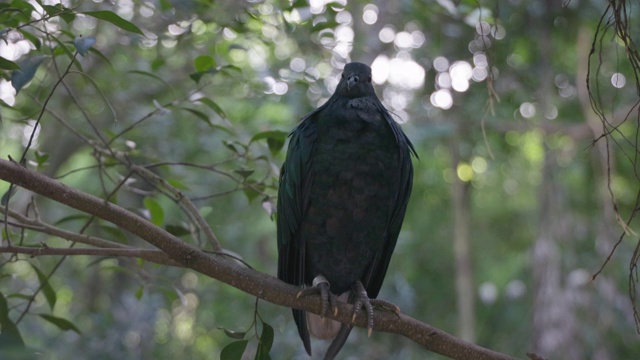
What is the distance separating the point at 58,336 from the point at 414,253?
3532 millimetres

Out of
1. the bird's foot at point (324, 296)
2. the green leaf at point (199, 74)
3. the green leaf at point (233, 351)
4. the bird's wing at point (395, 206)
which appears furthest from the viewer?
the bird's wing at point (395, 206)

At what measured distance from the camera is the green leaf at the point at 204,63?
277 centimetres

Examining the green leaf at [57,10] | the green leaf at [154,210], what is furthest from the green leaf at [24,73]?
the green leaf at [154,210]

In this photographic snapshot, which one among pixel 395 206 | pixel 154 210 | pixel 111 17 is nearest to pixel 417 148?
pixel 395 206

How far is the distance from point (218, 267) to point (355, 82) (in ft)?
3.76

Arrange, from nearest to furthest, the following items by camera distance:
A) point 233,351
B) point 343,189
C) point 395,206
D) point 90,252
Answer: point 90,252 → point 233,351 → point 343,189 → point 395,206

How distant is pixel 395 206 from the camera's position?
3043 mm

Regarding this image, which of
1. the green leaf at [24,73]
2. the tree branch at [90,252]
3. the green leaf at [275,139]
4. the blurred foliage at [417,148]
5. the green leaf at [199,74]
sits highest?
the green leaf at [24,73]

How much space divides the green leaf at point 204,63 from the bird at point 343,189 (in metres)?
0.47

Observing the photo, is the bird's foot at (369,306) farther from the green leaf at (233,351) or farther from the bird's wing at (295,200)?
the green leaf at (233,351)

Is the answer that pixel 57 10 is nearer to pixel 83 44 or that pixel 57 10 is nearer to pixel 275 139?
pixel 83 44

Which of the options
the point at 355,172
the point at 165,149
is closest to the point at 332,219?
the point at 355,172

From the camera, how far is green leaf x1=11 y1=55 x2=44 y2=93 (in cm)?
208

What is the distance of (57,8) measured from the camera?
2.07m
